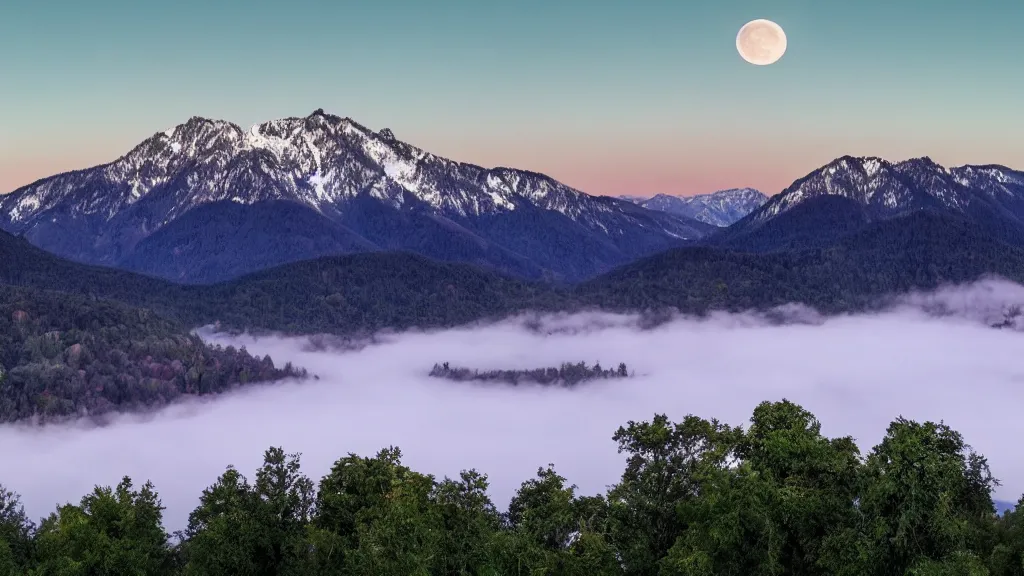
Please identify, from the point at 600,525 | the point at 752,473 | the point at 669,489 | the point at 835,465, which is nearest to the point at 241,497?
the point at 600,525

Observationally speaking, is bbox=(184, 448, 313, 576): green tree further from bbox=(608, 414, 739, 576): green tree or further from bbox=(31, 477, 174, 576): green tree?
bbox=(608, 414, 739, 576): green tree

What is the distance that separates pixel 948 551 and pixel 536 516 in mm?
28677

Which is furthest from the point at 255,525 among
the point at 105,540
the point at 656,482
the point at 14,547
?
the point at 656,482

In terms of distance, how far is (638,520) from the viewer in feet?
199

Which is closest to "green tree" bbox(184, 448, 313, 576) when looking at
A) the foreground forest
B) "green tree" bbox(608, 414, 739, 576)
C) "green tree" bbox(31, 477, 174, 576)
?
the foreground forest

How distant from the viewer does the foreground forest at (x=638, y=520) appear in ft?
157

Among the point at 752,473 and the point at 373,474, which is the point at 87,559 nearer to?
the point at 373,474

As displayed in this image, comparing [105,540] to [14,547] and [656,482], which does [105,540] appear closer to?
[14,547]

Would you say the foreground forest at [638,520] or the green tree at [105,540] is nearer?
the foreground forest at [638,520]

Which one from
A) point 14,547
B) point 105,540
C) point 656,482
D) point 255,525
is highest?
point 656,482

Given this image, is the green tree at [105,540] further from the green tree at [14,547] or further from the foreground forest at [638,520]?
the green tree at [14,547]

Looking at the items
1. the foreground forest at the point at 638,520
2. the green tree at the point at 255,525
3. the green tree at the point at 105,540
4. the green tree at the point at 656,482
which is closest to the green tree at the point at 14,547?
the foreground forest at the point at 638,520

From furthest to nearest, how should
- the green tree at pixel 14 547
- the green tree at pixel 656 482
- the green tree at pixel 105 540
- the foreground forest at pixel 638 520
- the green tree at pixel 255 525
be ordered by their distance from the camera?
the green tree at pixel 255 525 → the green tree at pixel 105 540 → the green tree at pixel 656 482 → the green tree at pixel 14 547 → the foreground forest at pixel 638 520

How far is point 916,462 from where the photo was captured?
47.5 m
